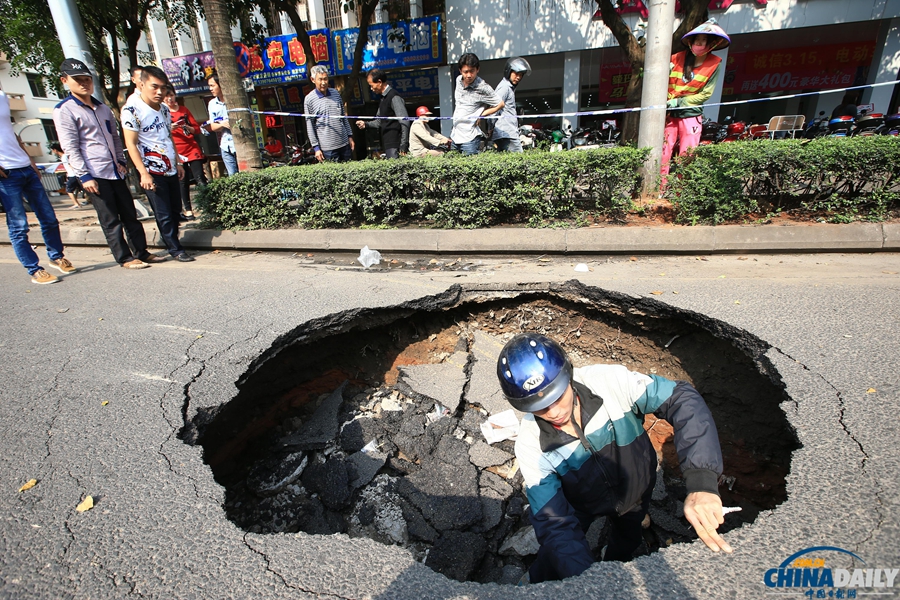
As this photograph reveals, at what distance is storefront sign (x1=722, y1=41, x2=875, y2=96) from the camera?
12.6 m

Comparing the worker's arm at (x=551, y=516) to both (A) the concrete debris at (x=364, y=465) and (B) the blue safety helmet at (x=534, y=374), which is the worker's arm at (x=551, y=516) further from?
(A) the concrete debris at (x=364, y=465)

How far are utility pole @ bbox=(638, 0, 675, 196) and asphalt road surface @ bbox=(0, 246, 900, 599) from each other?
179 cm

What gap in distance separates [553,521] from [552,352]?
2.20ft

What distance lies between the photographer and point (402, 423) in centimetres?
347

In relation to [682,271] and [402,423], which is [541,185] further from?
[402,423]

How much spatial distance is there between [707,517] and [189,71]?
22.1 m

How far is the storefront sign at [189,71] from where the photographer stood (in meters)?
17.6

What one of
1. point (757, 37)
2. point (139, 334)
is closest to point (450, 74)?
point (757, 37)

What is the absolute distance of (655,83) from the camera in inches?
225

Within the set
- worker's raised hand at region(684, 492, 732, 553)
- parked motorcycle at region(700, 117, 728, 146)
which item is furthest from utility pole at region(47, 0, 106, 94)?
parked motorcycle at region(700, 117, 728, 146)

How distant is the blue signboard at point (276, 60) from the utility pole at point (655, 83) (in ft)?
39.9

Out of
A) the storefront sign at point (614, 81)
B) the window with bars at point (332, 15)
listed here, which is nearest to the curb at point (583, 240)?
A: the storefront sign at point (614, 81)

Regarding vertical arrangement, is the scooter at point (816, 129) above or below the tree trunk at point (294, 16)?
below

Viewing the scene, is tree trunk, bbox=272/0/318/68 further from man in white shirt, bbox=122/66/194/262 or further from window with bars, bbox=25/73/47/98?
window with bars, bbox=25/73/47/98
